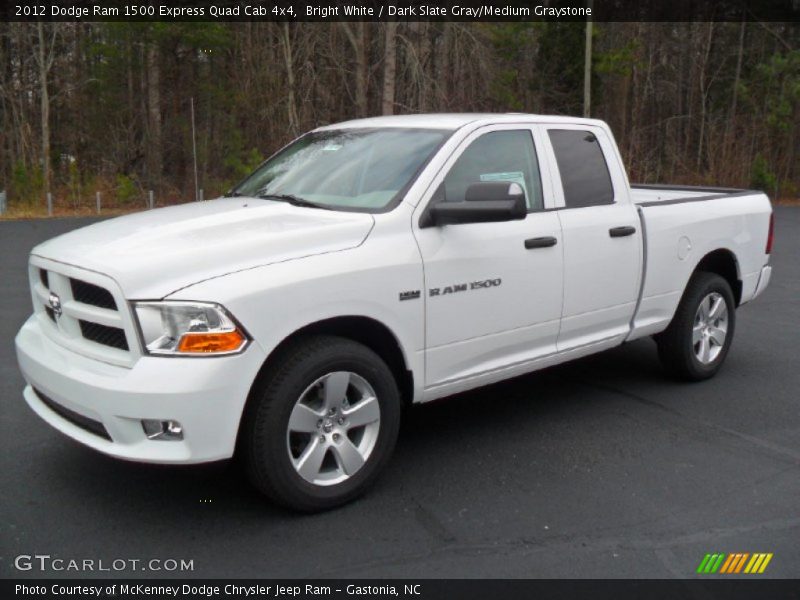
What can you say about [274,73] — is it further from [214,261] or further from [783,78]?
[214,261]

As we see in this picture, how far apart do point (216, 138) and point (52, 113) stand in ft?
20.5

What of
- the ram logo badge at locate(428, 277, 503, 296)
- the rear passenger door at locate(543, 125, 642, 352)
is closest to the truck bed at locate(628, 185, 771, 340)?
the rear passenger door at locate(543, 125, 642, 352)

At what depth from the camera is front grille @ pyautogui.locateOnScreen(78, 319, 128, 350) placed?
3.58 metres

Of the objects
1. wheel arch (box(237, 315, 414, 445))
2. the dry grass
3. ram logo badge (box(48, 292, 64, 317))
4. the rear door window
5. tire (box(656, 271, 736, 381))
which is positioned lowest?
the dry grass

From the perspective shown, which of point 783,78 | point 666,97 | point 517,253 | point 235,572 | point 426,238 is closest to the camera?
point 235,572

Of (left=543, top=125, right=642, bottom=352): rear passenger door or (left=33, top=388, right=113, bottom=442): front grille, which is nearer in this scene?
(left=33, top=388, right=113, bottom=442): front grille

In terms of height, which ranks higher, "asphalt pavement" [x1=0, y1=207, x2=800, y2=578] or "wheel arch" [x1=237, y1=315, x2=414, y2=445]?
"wheel arch" [x1=237, y1=315, x2=414, y2=445]

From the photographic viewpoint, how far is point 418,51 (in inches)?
1024

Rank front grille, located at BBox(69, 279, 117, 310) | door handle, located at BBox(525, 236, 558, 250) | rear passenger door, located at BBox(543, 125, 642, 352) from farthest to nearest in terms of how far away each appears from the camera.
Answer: rear passenger door, located at BBox(543, 125, 642, 352) < door handle, located at BBox(525, 236, 558, 250) < front grille, located at BBox(69, 279, 117, 310)

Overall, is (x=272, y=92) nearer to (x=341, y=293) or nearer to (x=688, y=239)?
(x=688, y=239)

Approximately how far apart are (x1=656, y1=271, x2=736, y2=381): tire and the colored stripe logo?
8.28ft

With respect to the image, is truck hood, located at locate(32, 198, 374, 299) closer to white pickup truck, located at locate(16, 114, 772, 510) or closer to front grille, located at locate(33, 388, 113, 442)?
white pickup truck, located at locate(16, 114, 772, 510)

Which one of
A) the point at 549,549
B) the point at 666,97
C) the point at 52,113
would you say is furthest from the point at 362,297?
the point at 666,97
